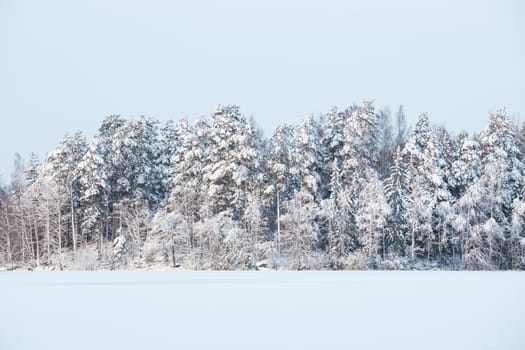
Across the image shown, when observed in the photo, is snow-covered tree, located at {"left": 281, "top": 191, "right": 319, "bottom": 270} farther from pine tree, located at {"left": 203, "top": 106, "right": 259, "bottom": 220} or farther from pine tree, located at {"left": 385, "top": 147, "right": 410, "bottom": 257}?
pine tree, located at {"left": 385, "top": 147, "right": 410, "bottom": 257}

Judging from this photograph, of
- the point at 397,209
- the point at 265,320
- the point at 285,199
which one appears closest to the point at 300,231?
the point at 285,199

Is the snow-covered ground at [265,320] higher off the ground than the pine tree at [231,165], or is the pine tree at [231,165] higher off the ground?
the pine tree at [231,165]

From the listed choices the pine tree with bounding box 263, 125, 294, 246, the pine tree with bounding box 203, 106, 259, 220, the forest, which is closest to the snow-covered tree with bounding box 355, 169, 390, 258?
the forest

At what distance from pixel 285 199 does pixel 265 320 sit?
4138 cm

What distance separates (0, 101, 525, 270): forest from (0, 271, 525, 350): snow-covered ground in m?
28.9

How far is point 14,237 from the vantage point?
64.6 metres

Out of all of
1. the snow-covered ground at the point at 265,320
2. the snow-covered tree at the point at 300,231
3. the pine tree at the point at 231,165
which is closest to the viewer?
the snow-covered ground at the point at 265,320

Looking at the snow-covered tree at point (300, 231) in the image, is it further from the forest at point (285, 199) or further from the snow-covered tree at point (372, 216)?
the snow-covered tree at point (372, 216)

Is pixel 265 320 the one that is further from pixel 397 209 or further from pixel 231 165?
pixel 397 209

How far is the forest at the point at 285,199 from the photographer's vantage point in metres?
50.8

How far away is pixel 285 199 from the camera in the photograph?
2188 inches

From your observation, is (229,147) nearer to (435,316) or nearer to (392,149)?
(392,149)

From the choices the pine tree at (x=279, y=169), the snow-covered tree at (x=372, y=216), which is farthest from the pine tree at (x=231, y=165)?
the snow-covered tree at (x=372, y=216)

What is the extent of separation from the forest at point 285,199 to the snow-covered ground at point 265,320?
94.8 ft
